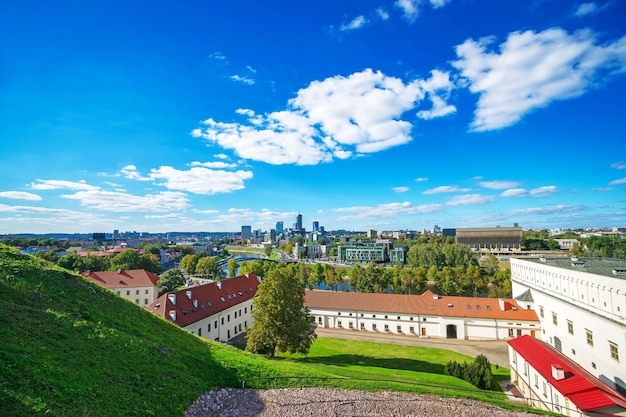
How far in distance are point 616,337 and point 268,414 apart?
24.6 m

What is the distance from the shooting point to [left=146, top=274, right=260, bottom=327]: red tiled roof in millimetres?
35719

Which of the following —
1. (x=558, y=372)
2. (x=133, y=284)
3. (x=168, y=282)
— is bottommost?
(x=558, y=372)

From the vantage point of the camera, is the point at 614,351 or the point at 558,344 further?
the point at 558,344

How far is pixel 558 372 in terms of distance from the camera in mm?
21469

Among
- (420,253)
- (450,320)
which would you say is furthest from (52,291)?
(420,253)

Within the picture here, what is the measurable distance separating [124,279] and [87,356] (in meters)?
55.9

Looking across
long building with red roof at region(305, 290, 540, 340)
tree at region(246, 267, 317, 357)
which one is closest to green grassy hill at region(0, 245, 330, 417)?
tree at region(246, 267, 317, 357)

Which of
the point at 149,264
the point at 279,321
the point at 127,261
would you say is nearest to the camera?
the point at 279,321

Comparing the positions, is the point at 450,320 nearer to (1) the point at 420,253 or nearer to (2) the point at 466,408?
(2) the point at 466,408

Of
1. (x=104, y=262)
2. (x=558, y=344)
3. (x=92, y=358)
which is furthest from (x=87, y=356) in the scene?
(x=104, y=262)

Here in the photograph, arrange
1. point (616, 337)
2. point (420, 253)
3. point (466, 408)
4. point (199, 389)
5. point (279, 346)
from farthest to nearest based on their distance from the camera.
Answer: point (420, 253) → point (279, 346) → point (616, 337) → point (466, 408) → point (199, 389)

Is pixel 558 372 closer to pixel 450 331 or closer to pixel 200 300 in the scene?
pixel 450 331

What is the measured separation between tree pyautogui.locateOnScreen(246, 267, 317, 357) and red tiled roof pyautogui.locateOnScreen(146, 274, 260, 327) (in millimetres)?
9427

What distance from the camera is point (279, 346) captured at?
98.0 ft
